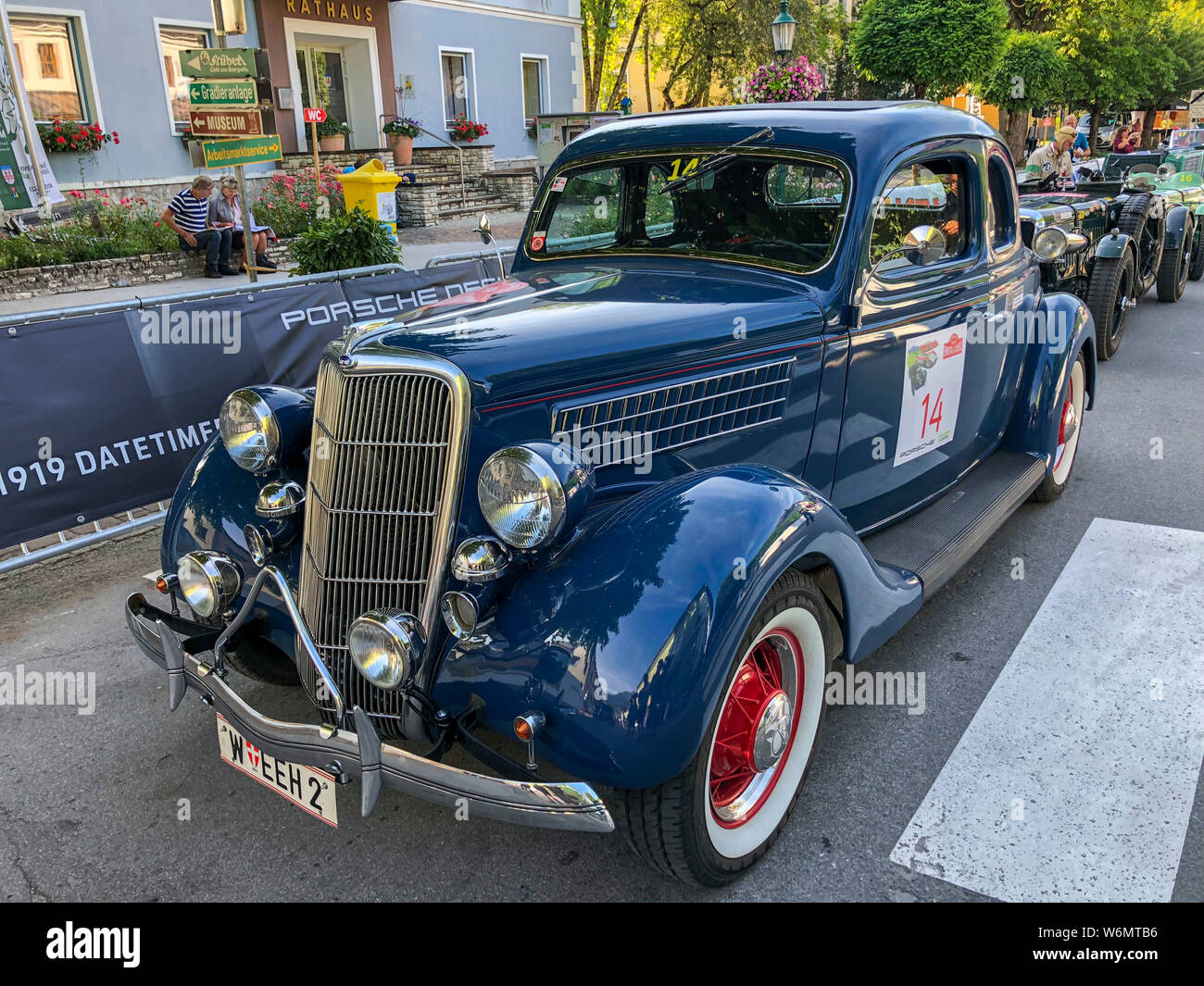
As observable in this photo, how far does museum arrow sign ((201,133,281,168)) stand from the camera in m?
6.81

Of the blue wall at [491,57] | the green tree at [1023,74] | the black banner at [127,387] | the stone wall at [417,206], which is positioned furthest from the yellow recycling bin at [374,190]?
the green tree at [1023,74]

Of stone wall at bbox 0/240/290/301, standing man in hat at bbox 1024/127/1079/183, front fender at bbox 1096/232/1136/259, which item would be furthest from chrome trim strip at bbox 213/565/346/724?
standing man in hat at bbox 1024/127/1079/183

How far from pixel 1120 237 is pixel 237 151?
7178 mm

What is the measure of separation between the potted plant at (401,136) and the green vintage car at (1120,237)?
11.0 m

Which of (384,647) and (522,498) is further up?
(522,498)

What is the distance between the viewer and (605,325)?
8.63 ft

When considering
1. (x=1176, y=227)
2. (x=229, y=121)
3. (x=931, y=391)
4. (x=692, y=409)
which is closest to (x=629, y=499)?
(x=692, y=409)

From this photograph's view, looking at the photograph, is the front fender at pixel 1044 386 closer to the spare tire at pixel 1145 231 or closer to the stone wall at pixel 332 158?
the spare tire at pixel 1145 231

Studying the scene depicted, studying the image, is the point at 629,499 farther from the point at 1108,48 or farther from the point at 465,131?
the point at 1108,48

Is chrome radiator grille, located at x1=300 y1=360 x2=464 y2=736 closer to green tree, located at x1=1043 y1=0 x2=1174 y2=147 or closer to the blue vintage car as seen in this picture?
the blue vintage car

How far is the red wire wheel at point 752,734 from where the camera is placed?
240 centimetres

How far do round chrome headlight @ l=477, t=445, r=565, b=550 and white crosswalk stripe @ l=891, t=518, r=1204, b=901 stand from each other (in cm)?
133

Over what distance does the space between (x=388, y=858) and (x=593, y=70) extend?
2448 cm
